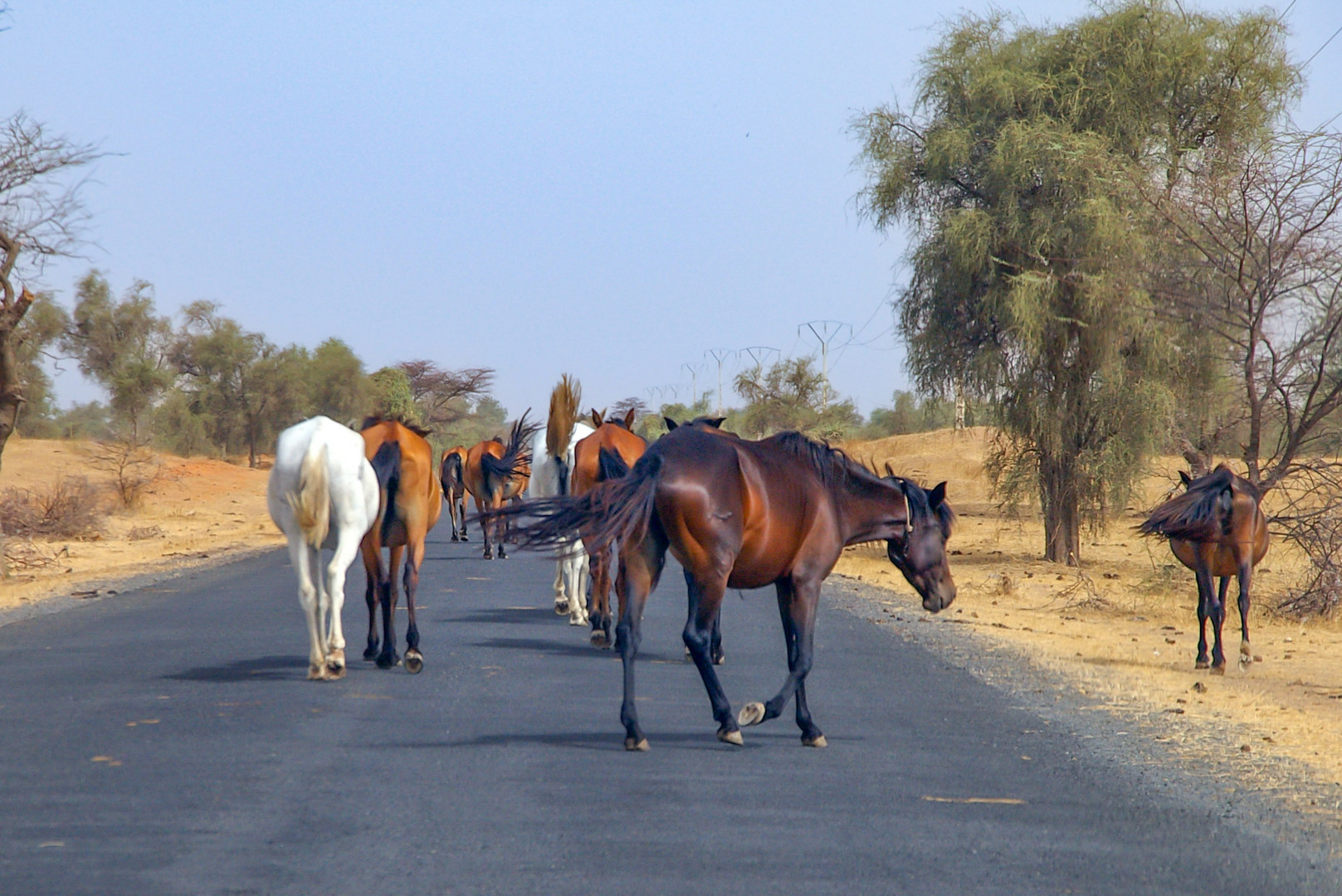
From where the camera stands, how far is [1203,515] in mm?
12008

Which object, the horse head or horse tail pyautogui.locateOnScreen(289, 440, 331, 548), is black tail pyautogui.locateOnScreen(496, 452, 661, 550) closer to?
the horse head

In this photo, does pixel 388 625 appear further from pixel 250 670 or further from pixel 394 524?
pixel 250 670

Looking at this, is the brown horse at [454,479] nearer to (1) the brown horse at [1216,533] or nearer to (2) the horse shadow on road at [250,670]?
(2) the horse shadow on road at [250,670]

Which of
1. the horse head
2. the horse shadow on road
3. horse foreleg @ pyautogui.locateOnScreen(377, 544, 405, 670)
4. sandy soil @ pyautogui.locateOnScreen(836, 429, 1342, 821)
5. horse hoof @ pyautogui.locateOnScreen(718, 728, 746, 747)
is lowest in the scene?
sandy soil @ pyautogui.locateOnScreen(836, 429, 1342, 821)

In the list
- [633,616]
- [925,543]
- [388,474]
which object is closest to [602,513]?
[633,616]

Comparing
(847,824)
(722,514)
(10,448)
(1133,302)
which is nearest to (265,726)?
(722,514)

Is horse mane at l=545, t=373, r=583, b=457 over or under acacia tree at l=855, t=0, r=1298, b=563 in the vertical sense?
under

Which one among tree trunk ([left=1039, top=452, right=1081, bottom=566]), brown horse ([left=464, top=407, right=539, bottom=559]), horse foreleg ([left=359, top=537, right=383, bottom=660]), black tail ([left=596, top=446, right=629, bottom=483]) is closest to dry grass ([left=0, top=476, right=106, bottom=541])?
brown horse ([left=464, top=407, right=539, bottom=559])

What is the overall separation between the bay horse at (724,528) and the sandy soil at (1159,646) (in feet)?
5.90

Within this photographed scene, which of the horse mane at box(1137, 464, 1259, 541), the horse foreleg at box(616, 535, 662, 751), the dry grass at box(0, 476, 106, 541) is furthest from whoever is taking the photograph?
the dry grass at box(0, 476, 106, 541)

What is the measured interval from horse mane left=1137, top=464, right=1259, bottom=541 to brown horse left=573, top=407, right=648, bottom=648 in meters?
4.60

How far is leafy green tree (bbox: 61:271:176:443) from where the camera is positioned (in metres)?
64.2

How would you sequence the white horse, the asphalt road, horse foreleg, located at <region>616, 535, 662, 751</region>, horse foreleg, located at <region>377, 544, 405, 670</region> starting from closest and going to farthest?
the asphalt road, horse foreleg, located at <region>616, 535, 662, 751</region>, the white horse, horse foreleg, located at <region>377, 544, 405, 670</region>

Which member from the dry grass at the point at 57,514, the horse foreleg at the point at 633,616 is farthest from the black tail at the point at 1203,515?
the dry grass at the point at 57,514
